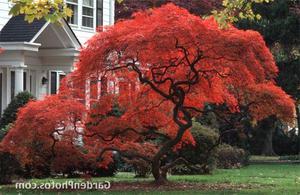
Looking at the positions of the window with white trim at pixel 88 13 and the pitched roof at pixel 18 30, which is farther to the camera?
the window with white trim at pixel 88 13

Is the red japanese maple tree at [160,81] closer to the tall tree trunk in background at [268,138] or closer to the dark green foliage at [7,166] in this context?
the dark green foliage at [7,166]

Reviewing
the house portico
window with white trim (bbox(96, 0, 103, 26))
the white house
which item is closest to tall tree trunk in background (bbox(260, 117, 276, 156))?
the white house

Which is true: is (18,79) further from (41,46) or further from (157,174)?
(157,174)

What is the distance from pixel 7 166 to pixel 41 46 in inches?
401

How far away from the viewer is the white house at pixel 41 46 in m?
24.4

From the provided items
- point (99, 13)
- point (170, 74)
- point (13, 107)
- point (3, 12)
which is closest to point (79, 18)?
point (99, 13)

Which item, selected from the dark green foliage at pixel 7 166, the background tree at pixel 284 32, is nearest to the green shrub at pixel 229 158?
the background tree at pixel 284 32

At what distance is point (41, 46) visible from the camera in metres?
27.1

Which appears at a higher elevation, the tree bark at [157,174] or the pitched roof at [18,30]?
the pitched roof at [18,30]

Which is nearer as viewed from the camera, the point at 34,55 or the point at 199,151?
the point at 199,151

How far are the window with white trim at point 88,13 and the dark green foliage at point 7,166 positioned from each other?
12713 mm

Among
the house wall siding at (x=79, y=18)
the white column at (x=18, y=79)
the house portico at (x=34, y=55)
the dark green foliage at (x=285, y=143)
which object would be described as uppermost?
the house wall siding at (x=79, y=18)

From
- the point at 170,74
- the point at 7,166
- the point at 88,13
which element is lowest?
the point at 7,166

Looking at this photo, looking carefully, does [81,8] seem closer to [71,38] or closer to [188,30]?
[71,38]
